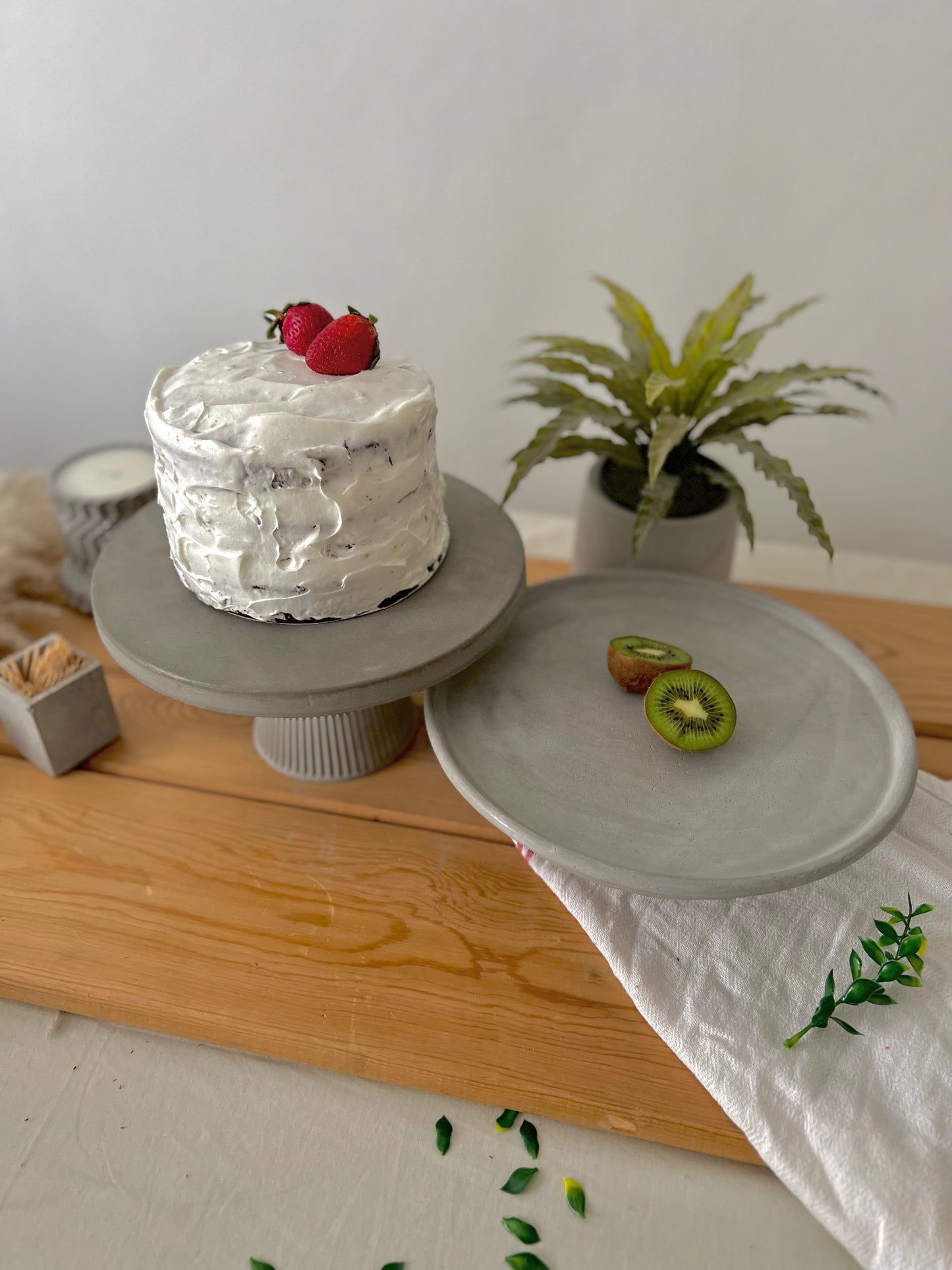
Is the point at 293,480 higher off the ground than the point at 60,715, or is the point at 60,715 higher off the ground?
the point at 293,480

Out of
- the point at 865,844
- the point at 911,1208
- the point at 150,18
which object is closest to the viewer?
the point at 911,1208

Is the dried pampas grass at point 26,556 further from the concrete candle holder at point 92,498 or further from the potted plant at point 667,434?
the potted plant at point 667,434

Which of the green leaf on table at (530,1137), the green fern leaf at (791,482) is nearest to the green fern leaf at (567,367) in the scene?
the green fern leaf at (791,482)

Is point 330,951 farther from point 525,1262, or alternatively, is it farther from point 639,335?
point 639,335

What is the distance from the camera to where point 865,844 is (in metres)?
1.01

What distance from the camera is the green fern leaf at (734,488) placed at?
1403mm

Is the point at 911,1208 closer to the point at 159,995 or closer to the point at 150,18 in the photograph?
the point at 159,995

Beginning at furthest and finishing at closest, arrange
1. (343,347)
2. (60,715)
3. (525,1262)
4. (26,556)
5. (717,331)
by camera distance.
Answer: (26,556)
(717,331)
(60,715)
(343,347)
(525,1262)

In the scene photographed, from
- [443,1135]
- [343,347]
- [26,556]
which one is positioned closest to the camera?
[443,1135]

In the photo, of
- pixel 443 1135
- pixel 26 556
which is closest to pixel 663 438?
pixel 443 1135

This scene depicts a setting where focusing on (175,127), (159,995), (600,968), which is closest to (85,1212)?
(159,995)

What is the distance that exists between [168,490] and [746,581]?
120cm

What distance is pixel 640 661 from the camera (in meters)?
1.21

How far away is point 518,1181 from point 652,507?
88 centimetres
